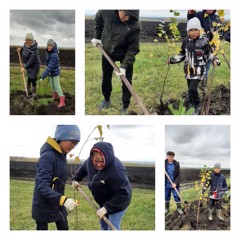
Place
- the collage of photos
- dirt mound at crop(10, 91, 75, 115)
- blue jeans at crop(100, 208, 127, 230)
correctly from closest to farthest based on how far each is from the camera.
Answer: blue jeans at crop(100, 208, 127, 230), the collage of photos, dirt mound at crop(10, 91, 75, 115)

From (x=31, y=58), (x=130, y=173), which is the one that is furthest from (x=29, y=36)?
(x=130, y=173)

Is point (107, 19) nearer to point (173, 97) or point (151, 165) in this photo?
point (173, 97)

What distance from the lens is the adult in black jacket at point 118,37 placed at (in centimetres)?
388

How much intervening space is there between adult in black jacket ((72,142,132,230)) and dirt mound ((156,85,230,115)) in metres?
0.53

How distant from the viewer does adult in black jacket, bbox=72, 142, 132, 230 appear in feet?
12.1

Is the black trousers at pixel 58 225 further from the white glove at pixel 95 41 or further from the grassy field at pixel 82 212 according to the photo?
the white glove at pixel 95 41

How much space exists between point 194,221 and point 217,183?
33 centimetres

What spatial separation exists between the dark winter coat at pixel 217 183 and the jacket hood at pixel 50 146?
3.80 feet

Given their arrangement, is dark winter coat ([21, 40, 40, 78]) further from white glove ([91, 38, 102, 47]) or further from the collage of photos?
white glove ([91, 38, 102, 47])

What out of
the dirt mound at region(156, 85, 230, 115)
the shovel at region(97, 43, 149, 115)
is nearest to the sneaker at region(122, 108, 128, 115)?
the shovel at region(97, 43, 149, 115)

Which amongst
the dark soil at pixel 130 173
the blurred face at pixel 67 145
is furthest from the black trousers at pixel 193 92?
the blurred face at pixel 67 145

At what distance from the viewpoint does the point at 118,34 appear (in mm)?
3881
